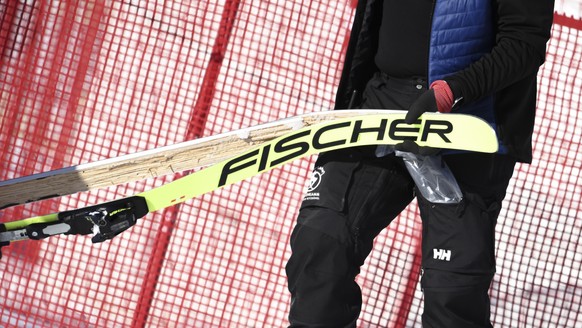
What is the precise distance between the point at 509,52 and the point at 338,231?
2.91 ft

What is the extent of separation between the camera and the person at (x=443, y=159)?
8.52 ft

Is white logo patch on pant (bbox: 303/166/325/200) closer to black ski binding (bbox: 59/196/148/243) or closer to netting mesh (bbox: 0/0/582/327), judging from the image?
black ski binding (bbox: 59/196/148/243)

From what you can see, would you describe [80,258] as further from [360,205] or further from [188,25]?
[360,205]

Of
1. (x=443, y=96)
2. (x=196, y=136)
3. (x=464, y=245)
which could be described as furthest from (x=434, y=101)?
(x=196, y=136)

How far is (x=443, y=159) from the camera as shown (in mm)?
2842

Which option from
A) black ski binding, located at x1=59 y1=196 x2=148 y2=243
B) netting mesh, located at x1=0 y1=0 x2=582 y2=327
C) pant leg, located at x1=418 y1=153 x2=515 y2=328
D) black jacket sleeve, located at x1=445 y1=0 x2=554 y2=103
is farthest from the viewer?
netting mesh, located at x1=0 y1=0 x2=582 y2=327

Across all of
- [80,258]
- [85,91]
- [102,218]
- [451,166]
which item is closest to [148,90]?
[85,91]

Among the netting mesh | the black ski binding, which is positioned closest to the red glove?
the black ski binding

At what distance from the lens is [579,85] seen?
458 centimetres

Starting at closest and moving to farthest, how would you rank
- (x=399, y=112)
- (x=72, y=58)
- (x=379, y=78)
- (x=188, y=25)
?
(x=399, y=112), (x=379, y=78), (x=72, y=58), (x=188, y=25)

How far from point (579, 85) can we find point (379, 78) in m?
2.17

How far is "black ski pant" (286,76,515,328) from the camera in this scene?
8.97ft

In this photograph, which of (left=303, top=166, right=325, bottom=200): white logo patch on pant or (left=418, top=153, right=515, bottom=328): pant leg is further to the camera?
(left=303, top=166, right=325, bottom=200): white logo patch on pant

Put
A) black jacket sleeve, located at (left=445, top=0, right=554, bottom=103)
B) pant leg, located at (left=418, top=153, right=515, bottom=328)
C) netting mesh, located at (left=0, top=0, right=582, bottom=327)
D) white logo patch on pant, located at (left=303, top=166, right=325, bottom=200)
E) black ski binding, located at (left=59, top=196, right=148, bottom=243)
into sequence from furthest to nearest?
netting mesh, located at (left=0, top=0, right=582, bottom=327) → black ski binding, located at (left=59, top=196, right=148, bottom=243) → white logo patch on pant, located at (left=303, top=166, right=325, bottom=200) → pant leg, located at (left=418, top=153, right=515, bottom=328) → black jacket sleeve, located at (left=445, top=0, right=554, bottom=103)
